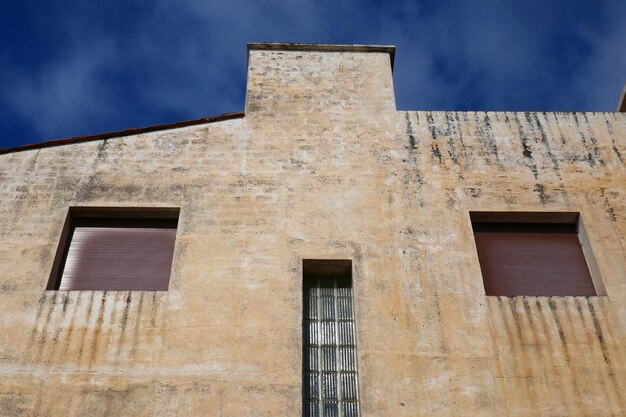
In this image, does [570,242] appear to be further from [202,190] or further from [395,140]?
[202,190]

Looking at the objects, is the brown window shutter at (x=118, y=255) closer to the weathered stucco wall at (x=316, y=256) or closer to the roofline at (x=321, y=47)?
the weathered stucco wall at (x=316, y=256)

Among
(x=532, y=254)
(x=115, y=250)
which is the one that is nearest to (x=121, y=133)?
(x=115, y=250)

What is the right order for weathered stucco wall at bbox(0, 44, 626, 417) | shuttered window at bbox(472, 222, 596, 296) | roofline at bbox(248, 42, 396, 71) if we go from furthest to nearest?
roofline at bbox(248, 42, 396, 71), shuttered window at bbox(472, 222, 596, 296), weathered stucco wall at bbox(0, 44, 626, 417)

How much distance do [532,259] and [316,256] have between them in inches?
137

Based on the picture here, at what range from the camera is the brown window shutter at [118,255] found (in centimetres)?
1057

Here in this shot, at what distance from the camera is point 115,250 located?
1100cm

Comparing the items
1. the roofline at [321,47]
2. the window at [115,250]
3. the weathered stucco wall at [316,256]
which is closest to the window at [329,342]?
the weathered stucco wall at [316,256]

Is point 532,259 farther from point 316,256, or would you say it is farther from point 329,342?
point 329,342

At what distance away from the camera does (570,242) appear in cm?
1129

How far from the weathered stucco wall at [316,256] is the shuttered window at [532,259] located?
372 millimetres

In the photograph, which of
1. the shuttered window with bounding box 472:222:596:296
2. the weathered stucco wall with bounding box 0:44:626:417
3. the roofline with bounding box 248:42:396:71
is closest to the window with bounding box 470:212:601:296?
the shuttered window with bounding box 472:222:596:296

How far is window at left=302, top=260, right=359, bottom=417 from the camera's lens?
→ 30.8ft

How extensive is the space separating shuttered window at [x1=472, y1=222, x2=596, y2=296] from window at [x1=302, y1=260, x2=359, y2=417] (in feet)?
7.45

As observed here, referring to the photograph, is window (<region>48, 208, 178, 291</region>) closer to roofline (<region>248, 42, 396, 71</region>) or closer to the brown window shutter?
the brown window shutter
